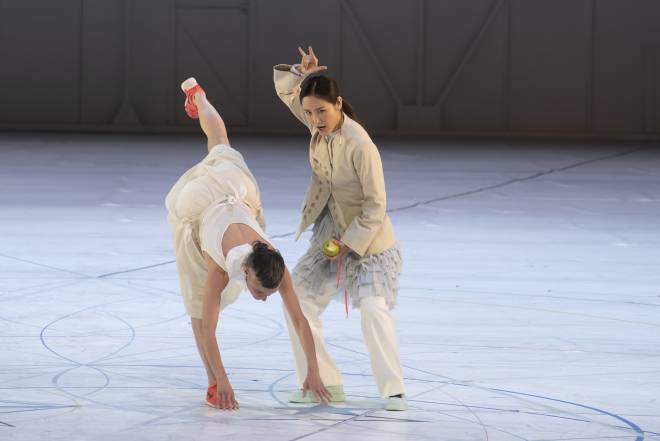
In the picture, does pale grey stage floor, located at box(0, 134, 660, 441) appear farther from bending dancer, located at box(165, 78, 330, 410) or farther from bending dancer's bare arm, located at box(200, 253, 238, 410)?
bending dancer, located at box(165, 78, 330, 410)

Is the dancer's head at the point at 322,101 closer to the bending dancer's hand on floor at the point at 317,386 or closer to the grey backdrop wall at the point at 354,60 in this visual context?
the bending dancer's hand on floor at the point at 317,386

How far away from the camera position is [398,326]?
584 centimetres

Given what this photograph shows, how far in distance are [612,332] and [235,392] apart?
6.80ft

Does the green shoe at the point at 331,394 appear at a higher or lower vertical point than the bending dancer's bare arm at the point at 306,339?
lower

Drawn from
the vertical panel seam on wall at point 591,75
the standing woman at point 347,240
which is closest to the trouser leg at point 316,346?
the standing woman at point 347,240

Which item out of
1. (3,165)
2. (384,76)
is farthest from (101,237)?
(384,76)

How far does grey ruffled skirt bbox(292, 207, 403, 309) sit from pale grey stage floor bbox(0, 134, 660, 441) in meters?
0.42

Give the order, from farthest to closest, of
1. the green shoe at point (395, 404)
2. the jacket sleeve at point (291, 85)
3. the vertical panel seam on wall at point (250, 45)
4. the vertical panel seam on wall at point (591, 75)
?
1. the vertical panel seam on wall at point (250, 45)
2. the vertical panel seam on wall at point (591, 75)
3. the jacket sleeve at point (291, 85)
4. the green shoe at point (395, 404)

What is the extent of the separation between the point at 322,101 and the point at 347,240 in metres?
0.53

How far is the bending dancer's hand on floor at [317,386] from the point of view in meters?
4.25

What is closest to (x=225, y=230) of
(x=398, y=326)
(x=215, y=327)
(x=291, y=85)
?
(x=215, y=327)

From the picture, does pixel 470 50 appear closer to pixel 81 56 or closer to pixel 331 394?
pixel 81 56

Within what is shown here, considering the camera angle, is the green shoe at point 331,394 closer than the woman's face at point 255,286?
No

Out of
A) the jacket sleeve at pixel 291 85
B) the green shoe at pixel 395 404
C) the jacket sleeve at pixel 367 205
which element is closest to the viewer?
the green shoe at pixel 395 404
